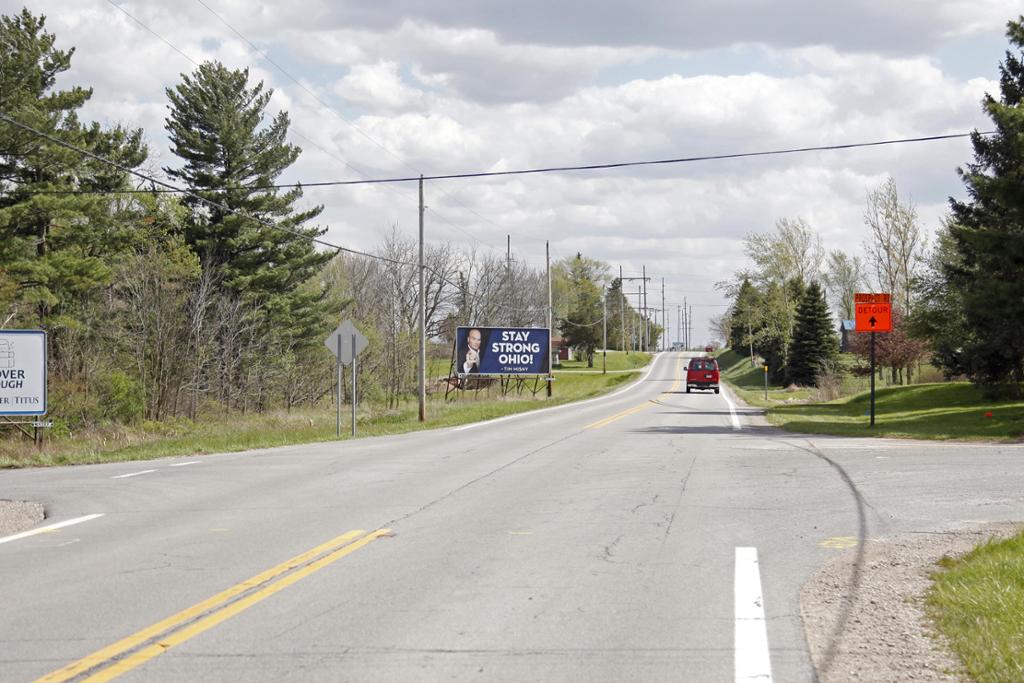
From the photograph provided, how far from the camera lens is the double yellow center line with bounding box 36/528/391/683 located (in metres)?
5.97

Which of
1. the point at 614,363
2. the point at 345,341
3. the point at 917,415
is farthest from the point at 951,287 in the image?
the point at 614,363

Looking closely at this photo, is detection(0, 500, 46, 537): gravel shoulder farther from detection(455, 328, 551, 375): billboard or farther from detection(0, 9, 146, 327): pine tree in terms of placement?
detection(455, 328, 551, 375): billboard

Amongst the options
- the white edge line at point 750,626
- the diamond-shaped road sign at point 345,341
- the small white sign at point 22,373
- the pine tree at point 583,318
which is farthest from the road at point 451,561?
the pine tree at point 583,318

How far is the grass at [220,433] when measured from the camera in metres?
22.6

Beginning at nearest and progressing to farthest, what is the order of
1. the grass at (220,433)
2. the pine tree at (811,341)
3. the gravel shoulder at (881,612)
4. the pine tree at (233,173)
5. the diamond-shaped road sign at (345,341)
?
the gravel shoulder at (881,612), the grass at (220,433), the diamond-shaped road sign at (345,341), the pine tree at (233,173), the pine tree at (811,341)

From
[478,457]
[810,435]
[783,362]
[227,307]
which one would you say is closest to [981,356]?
[810,435]

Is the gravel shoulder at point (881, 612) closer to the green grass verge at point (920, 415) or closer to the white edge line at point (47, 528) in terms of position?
the white edge line at point (47, 528)

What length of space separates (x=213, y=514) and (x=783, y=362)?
8042 cm

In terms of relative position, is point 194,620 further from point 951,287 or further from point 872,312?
point 951,287

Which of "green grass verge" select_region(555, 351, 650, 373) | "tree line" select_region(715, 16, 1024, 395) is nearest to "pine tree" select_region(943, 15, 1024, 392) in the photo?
"tree line" select_region(715, 16, 1024, 395)

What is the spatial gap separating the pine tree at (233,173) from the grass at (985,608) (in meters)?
42.6

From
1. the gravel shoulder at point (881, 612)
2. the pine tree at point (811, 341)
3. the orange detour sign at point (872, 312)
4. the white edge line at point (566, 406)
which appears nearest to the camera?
the gravel shoulder at point (881, 612)

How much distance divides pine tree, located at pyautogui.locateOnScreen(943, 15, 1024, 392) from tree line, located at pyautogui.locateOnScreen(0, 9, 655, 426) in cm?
2317

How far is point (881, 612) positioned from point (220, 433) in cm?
2889
